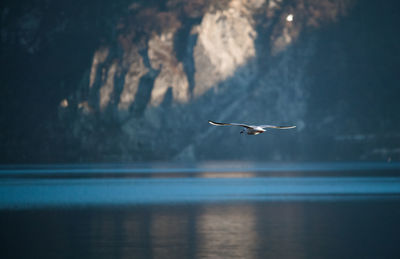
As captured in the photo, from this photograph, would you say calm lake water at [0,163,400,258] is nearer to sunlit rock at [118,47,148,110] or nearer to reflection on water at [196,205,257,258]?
reflection on water at [196,205,257,258]

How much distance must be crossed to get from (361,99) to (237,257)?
142 metres

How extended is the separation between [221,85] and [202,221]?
122 meters

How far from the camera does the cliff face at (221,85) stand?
15900 cm

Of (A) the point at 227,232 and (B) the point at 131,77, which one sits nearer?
(A) the point at 227,232

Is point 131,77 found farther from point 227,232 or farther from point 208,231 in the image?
point 227,232

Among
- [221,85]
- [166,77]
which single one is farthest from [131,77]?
[221,85]

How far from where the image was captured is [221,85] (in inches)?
6329

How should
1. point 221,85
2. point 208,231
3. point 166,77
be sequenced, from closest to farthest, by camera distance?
point 208,231 < point 166,77 < point 221,85

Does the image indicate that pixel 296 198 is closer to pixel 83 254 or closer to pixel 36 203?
pixel 36 203

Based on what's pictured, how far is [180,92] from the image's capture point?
15988 centimetres

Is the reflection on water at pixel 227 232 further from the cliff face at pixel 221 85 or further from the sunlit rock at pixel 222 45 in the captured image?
the sunlit rock at pixel 222 45

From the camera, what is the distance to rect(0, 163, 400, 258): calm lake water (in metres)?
29.8

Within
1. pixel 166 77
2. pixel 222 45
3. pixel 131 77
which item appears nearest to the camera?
pixel 222 45

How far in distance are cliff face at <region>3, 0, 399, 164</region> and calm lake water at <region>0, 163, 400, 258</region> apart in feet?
Answer: 304
